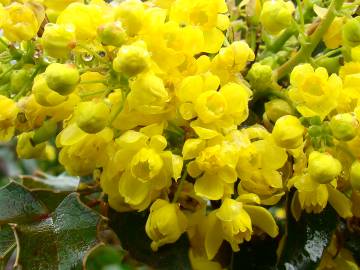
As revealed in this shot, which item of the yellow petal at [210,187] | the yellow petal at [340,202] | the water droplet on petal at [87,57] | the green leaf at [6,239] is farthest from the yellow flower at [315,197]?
the green leaf at [6,239]

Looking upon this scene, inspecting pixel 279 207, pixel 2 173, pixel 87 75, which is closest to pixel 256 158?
pixel 87 75

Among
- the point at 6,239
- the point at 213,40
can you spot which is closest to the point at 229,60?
the point at 213,40

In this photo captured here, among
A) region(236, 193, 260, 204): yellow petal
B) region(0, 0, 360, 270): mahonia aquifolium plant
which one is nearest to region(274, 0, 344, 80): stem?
region(0, 0, 360, 270): mahonia aquifolium plant

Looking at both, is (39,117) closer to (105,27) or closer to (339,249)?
(105,27)

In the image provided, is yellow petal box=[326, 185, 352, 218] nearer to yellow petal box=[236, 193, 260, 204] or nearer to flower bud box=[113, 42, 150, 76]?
yellow petal box=[236, 193, 260, 204]

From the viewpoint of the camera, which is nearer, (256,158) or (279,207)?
(256,158)

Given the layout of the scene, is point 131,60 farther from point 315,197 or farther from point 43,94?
point 315,197
